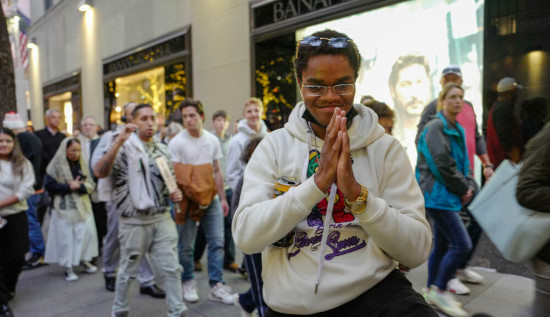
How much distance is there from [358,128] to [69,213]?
5.05 metres

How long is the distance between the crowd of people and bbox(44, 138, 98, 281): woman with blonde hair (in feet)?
0.06

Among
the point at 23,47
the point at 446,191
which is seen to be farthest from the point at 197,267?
Result: the point at 23,47

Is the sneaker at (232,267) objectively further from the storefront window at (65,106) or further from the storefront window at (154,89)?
the storefront window at (65,106)

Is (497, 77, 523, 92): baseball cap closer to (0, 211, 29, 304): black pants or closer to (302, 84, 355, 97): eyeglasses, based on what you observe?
(302, 84, 355, 97): eyeglasses

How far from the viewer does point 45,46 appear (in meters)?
20.0

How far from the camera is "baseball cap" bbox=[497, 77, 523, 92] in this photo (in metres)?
5.25

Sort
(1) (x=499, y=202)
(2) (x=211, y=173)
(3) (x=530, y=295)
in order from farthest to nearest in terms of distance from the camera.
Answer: (2) (x=211, y=173), (3) (x=530, y=295), (1) (x=499, y=202)

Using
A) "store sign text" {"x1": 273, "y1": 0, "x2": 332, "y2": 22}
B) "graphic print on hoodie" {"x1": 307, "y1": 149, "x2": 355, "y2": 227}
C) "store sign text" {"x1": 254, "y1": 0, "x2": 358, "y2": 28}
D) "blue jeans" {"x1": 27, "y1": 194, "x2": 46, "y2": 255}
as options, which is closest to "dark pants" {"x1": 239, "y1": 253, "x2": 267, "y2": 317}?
"graphic print on hoodie" {"x1": 307, "y1": 149, "x2": 355, "y2": 227}

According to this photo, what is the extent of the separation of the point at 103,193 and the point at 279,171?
2.81m

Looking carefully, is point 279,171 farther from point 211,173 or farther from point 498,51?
point 498,51

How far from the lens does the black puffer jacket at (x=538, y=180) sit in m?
2.24

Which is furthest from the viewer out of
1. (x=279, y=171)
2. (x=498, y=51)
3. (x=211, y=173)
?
(x=498, y=51)

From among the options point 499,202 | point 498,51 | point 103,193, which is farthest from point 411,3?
point 103,193

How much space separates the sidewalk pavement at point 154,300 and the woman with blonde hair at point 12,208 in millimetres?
407
